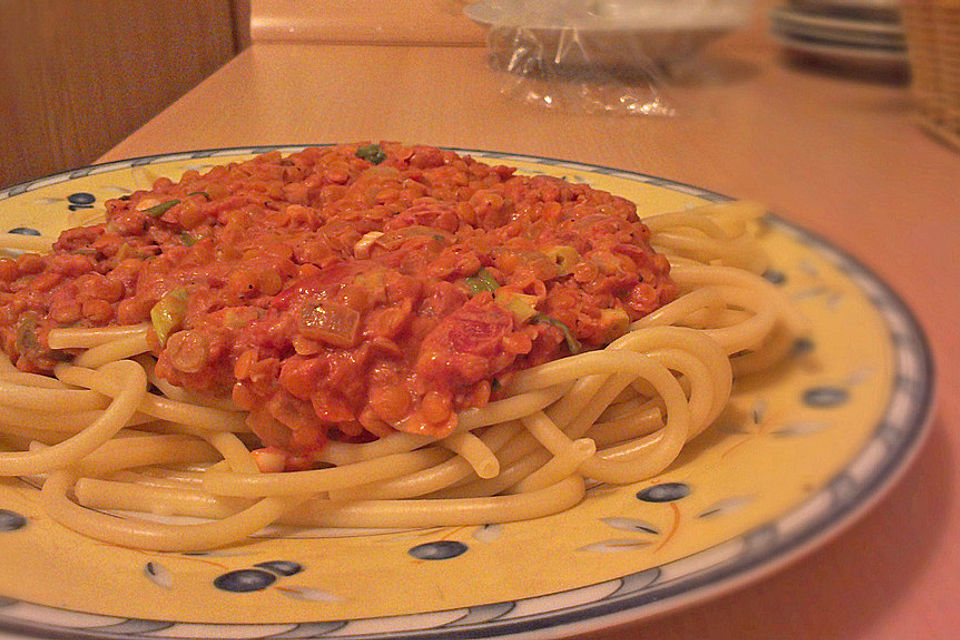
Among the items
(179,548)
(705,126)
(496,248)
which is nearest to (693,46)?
(705,126)

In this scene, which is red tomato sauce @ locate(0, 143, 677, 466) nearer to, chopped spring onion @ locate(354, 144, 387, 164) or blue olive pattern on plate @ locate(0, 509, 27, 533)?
chopped spring onion @ locate(354, 144, 387, 164)

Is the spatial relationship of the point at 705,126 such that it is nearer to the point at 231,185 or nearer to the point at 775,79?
the point at 775,79

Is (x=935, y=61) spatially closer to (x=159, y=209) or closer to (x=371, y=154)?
(x=159, y=209)

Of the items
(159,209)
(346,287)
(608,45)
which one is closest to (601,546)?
(346,287)

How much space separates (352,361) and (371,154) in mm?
734

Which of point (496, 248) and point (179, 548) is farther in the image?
point (496, 248)

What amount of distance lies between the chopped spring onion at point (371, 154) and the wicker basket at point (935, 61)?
1.50 metres

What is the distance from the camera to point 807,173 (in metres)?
0.23

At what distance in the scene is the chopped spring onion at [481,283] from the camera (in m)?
1.22

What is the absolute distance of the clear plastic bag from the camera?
0.25 m

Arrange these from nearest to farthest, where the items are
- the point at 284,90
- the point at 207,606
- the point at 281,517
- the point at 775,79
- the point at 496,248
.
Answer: the point at 775,79 → the point at 207,606 → the point at 281,517 → the point at 496,248 → the point at 284,90

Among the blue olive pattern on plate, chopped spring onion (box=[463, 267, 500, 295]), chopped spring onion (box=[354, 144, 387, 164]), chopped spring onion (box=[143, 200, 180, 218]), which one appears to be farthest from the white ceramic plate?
chopped spring onion (box=[354, 144, 387, 164])

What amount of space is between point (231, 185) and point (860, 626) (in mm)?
1238

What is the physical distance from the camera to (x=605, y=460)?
118cm
